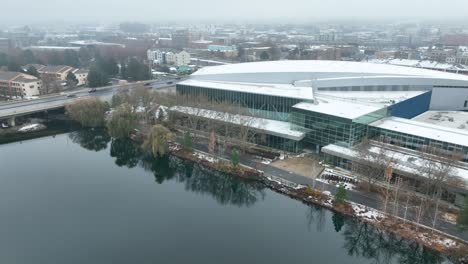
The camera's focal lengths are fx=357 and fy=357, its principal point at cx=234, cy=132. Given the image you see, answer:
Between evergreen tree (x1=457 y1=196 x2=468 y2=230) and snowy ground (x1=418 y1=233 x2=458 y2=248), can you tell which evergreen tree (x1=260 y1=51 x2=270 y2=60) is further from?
evergreen tree (x1=457 y1=196 x2=468 y2=230)

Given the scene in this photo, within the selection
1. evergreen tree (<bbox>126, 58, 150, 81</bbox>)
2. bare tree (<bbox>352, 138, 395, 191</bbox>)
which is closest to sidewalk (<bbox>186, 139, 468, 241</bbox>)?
bare tree (<bbox>352, 138, 395, 191</bbox>)

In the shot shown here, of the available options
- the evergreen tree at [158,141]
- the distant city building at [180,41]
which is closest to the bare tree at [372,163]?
the evergreen tree at [158,141]

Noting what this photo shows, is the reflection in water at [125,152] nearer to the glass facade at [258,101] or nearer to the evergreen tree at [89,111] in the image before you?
the evergreen tree at [89,111]

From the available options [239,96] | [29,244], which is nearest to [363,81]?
[239,96]

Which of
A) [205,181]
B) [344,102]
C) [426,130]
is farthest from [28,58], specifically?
[426,130]

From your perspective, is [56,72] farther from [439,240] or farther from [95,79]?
[439,240]
